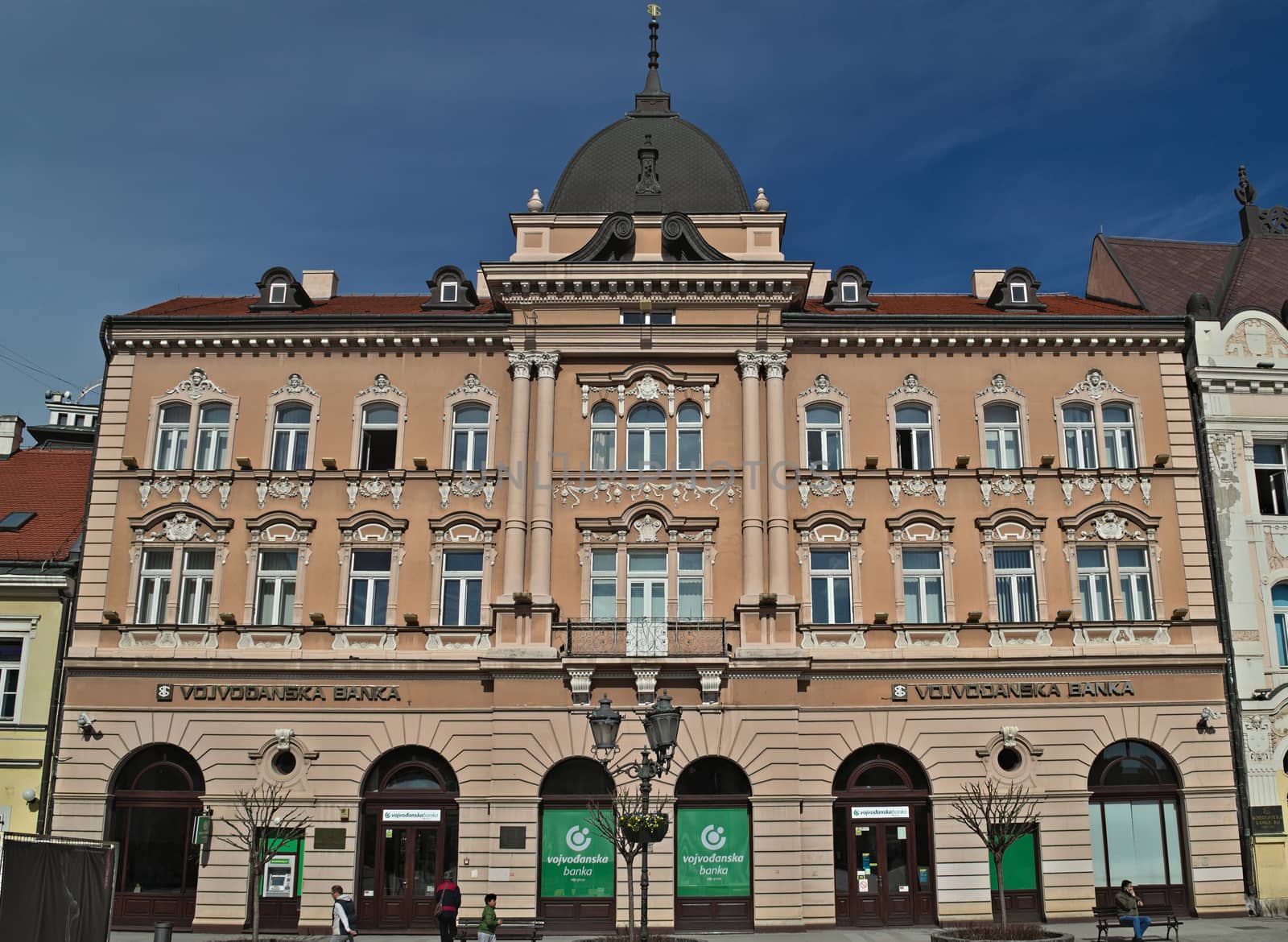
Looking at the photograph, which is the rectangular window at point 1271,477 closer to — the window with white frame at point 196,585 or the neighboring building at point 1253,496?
the neighboring building at point 1253,496

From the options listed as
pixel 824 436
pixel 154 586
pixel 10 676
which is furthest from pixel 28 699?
pixel 824 436

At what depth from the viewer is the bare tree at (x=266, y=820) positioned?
2853 cm

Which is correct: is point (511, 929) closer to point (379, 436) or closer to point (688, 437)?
point (688, 437)

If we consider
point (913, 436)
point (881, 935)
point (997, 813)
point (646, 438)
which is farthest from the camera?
point (913, 436)

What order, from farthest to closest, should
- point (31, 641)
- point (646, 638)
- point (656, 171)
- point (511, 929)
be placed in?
1. point (656, 171)
2. point (31, 641)
3. point (646, 638)
4. point (511, 929)

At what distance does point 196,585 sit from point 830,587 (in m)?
15.8

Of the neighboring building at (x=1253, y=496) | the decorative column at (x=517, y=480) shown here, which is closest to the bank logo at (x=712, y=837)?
the decorative column at (x=517, y=480)

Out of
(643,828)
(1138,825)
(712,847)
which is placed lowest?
(712,847)

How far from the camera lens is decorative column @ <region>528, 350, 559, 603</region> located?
30750mm

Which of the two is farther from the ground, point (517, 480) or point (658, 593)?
point (517, 480)

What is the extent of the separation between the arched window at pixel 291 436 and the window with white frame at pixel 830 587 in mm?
13251

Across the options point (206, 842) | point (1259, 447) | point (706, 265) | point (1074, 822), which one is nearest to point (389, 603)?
point (206, 842)

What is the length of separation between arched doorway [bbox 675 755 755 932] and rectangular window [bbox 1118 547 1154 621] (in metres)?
10.5

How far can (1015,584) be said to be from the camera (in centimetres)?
3138
